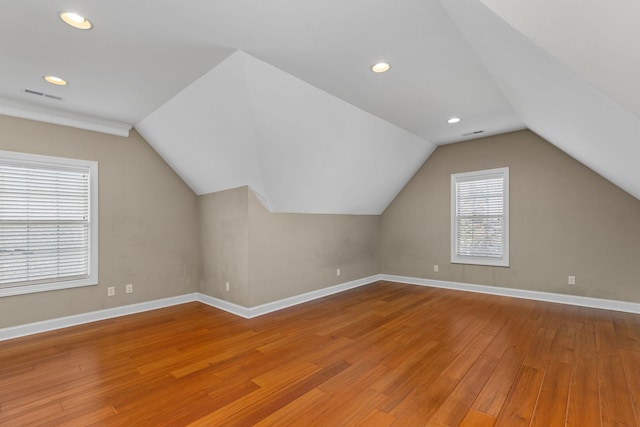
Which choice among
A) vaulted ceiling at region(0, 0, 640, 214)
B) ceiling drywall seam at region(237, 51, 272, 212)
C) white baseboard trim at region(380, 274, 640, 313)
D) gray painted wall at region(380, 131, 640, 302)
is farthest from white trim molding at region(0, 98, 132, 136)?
white baseboard trim at region(380, 274, 640, 313)

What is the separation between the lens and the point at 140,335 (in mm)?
3295

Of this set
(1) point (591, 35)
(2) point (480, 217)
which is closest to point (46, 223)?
(1) point (591, 35)

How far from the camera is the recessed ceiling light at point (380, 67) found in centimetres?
262

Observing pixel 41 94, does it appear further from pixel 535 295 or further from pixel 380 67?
pixel 535 295

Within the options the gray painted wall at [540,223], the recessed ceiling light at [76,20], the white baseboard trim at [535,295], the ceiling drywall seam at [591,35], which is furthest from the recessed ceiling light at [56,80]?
the white baseboard trim at [535,295]

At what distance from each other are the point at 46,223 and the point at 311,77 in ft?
11.5

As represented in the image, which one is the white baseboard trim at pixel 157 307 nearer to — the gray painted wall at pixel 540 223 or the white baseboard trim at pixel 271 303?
the white baseboard trim at pixel 271 303

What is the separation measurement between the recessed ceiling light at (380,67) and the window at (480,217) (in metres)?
3.27

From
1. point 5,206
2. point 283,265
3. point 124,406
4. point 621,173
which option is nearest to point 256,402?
point 124,406

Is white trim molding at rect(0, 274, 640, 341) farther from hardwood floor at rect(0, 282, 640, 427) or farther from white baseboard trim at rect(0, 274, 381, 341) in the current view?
hardwood floor at rect(0, 282, 640, 427)

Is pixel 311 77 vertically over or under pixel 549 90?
over

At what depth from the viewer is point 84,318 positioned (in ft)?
12.1

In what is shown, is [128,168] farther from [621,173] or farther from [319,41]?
[621,173]

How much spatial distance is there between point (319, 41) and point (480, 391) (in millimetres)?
2875
